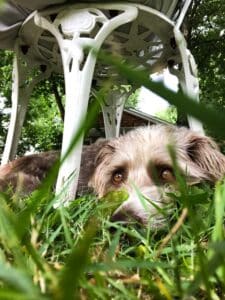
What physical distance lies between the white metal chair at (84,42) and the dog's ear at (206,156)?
0.11 metres

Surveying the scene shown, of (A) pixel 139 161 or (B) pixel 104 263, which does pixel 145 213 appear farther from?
(A) pixel 139 161

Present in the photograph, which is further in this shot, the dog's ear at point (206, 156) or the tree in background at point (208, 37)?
the tree in background at point (208, 37)

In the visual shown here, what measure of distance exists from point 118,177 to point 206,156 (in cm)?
53

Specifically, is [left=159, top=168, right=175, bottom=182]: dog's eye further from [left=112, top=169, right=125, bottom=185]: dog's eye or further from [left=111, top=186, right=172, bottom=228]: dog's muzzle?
[left=111, top=186, right=172, bottom=228]: dog's muzzle

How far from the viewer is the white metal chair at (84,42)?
3.67 m

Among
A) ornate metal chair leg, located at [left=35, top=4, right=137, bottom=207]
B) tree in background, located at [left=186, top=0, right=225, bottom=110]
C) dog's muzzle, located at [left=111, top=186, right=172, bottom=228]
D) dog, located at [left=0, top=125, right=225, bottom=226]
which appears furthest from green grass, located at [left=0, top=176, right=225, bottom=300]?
tree in background, located at [left=186, top=0, right=225, bottom=110]

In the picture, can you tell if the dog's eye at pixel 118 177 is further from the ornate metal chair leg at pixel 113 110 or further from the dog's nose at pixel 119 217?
the ornate metal chair leg at pixel 113 110

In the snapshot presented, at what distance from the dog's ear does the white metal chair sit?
4.1 inches

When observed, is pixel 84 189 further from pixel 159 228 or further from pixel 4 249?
pixel 4 249

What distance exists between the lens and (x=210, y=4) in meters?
15.7

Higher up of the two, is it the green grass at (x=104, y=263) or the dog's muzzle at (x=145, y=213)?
the green grass at (x=104, y=263)

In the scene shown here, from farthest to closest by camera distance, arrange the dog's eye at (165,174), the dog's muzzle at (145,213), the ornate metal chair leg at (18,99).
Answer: the ornate metal chair leg at (18,99) → the dog's eye at (165,174) → the dog's muzzle at (145,213)

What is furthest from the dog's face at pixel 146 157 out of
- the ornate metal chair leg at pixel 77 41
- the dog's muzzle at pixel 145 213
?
the dog's muzzle at pixel 145 213

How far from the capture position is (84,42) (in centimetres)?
317
